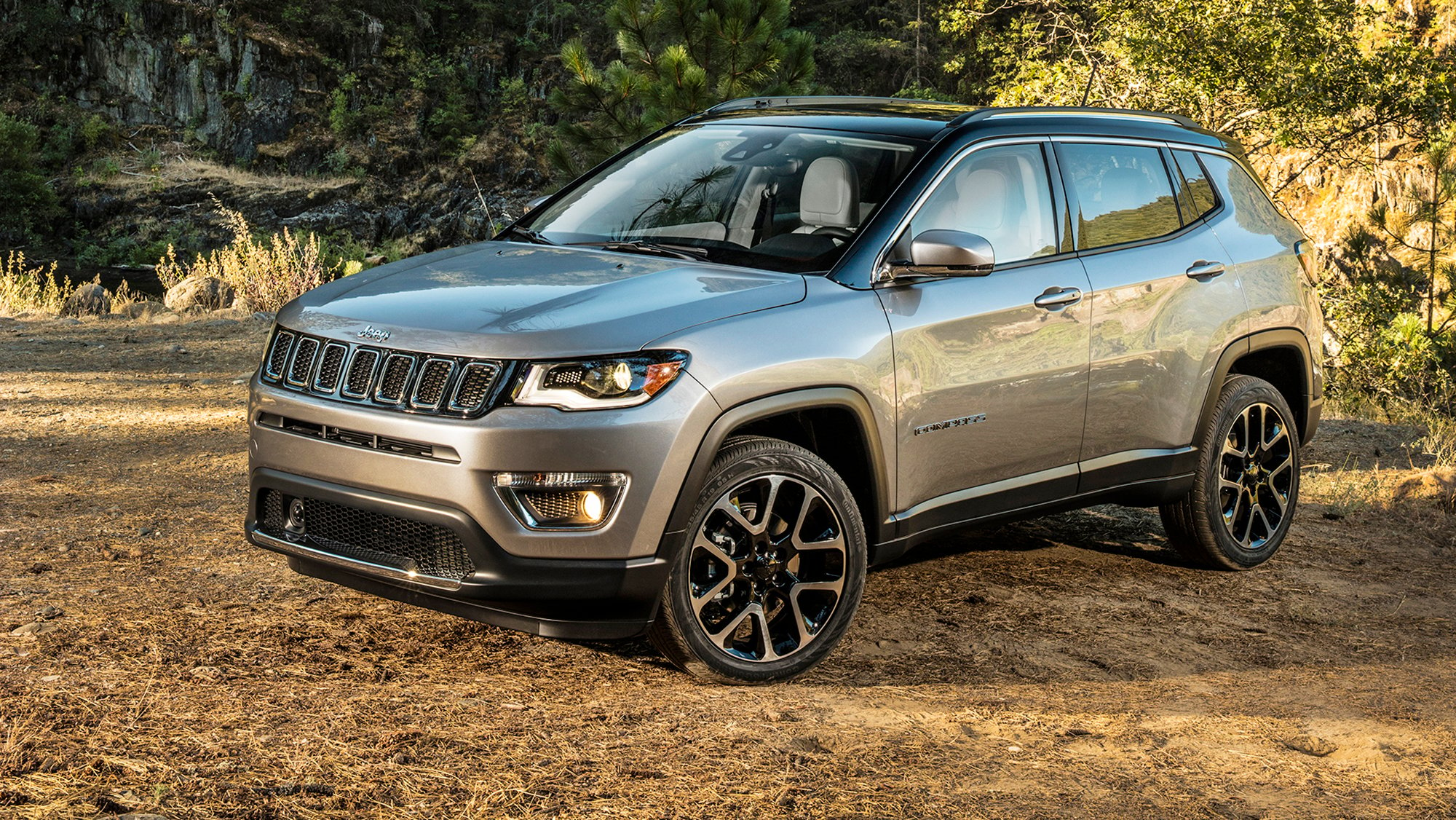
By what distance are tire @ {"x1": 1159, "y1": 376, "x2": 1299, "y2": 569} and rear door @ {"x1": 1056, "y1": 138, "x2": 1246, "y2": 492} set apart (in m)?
0.22

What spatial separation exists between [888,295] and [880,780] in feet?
5.56

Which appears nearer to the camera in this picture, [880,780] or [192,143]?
[880,780]

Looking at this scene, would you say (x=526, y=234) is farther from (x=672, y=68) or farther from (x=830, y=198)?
(x=672, y=68)

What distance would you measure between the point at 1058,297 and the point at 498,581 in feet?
8.00

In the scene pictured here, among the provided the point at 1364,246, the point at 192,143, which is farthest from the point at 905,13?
the point at 1364,246

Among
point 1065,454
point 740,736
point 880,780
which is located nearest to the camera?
point 880,780

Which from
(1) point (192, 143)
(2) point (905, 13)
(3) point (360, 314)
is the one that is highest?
(2) point (905, 13)

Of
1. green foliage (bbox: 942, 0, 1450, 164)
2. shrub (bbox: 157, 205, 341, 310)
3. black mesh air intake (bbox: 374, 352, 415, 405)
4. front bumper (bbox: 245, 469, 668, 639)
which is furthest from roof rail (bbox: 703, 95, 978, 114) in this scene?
green foliage (bbox: 942, 0, 1450, 164)

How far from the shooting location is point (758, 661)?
4.43 metres

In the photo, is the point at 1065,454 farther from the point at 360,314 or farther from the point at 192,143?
the point at 192,143

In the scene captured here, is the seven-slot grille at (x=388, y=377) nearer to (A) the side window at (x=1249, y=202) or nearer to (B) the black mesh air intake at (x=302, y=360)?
(B) the black mesh air intake at (x=302, y=360)

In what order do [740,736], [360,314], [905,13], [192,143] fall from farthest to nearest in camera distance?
1. [192,143]
2. [905,13]
3. [360,314]
4. [740,736]

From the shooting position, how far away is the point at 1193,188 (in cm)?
605

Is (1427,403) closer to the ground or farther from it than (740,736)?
closer to the ground
